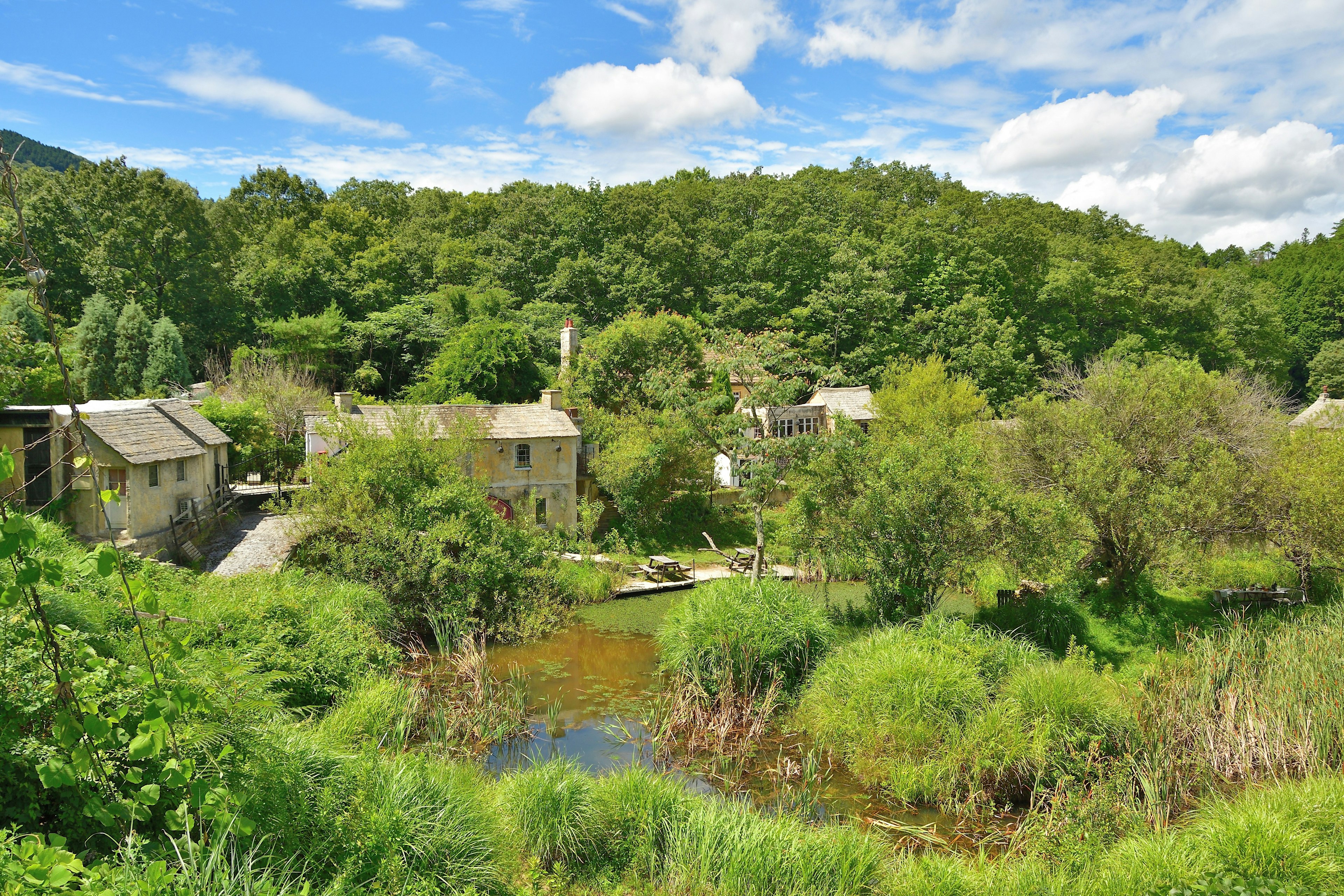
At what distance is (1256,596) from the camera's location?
20406 mm

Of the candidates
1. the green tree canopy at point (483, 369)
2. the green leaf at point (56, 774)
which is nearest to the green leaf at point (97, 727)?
the green leaf at point (56, 774)

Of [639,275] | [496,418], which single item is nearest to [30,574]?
[496,418]

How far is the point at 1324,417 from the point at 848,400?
18951mm

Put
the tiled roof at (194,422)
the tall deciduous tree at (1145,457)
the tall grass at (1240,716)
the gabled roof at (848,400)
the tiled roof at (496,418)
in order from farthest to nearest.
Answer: the gabled roof at (848,400)
the tiled roof at (496,418)
the tiled roof at (194,422)
the tall deciduous tree at (1145,457)
the tall grass at (1240,716)

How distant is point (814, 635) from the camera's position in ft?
57.1

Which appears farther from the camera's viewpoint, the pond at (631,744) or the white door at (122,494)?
the white door at (122,494)

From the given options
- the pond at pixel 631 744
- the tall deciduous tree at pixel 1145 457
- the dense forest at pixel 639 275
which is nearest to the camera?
the pond at pixel 631 744

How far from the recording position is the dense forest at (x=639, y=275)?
4094 centimetres

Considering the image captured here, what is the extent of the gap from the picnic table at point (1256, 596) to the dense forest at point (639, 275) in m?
17.8

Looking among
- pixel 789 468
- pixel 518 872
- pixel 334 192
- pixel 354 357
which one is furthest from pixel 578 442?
pixel 334 192

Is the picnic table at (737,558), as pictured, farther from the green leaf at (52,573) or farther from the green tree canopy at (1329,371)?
the green tree canopy at (1329,371)

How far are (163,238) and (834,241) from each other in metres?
38.8

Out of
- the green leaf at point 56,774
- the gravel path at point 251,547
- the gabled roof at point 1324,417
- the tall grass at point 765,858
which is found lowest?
the tall grass at point 765,858

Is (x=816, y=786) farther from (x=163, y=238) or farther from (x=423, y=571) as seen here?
(x=163, y=238)
